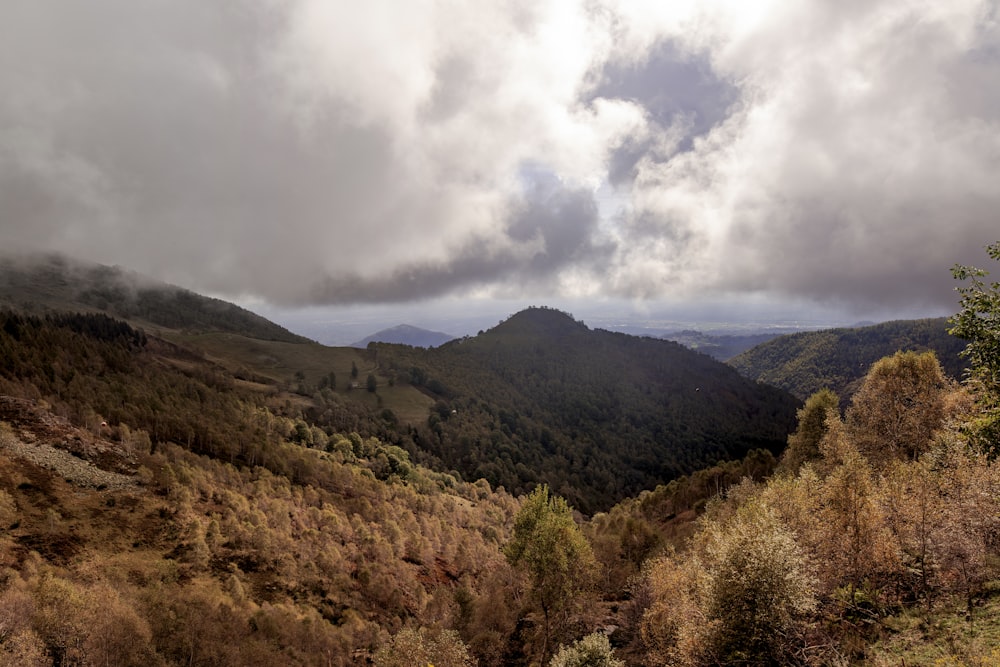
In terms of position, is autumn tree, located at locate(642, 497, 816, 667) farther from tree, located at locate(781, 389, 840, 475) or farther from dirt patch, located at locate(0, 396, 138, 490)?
dirt patch, located at locate(0, 396, 138, 490)

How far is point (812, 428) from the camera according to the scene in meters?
71.2

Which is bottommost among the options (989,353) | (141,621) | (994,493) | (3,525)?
(141,621)

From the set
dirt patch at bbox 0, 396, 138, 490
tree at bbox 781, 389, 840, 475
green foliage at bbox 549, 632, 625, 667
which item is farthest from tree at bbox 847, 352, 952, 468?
dirt patch at bbox 0, 396, 138, 490

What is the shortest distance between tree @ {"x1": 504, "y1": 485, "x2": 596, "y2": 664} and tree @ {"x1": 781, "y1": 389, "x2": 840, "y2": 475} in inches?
1788

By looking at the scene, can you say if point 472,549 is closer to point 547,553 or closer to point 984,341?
point 547,553

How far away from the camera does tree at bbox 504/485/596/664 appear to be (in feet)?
148

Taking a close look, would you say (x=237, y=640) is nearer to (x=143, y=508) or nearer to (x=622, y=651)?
(x=143, y=508)

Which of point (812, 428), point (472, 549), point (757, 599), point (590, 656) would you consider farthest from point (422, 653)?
point (472, 549)

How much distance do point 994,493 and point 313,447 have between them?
15990 centimetres

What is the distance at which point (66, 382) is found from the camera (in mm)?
117250

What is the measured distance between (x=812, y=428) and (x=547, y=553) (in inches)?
2180

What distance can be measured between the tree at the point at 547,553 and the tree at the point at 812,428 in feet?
149

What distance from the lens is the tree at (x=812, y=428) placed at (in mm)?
70062

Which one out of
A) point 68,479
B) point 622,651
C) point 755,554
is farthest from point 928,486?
point 68,479
